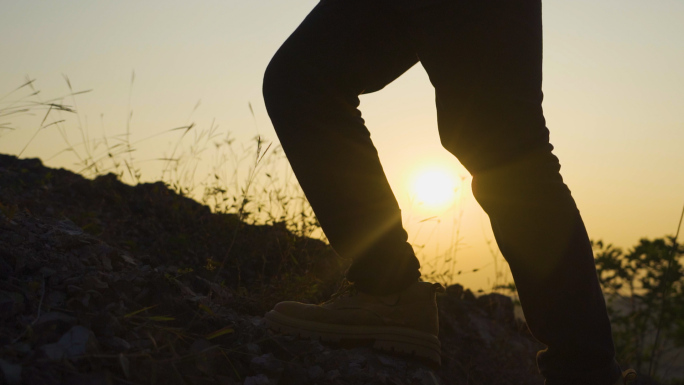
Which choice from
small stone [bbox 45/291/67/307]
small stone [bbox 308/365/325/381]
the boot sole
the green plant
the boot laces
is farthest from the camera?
the green plant

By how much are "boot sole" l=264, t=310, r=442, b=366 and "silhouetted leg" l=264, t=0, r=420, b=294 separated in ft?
0.50

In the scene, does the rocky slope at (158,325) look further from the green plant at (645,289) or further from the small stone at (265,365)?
the green plant at (645,289)

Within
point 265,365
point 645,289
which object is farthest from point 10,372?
point 645,289

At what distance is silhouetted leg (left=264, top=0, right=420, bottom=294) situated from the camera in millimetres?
1802

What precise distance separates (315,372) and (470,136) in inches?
34.9

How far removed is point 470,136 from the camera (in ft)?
5.17

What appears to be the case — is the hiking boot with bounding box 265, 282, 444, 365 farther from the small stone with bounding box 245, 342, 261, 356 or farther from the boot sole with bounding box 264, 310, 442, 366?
the small stone with bounding box 245, 342, 261, 356

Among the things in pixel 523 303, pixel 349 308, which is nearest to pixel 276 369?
pixel 349 308

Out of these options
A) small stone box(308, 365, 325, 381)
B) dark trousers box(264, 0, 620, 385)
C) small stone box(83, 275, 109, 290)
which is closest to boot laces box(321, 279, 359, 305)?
dark trousers box(264, 0, 620, 385)

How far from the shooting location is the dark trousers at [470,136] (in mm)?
1496

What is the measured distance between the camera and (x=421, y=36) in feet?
5.15

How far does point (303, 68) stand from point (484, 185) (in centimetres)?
70

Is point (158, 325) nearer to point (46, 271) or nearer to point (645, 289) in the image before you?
point (46, 271)

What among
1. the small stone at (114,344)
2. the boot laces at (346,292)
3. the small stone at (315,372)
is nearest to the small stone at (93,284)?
the small stone at (114,344)
